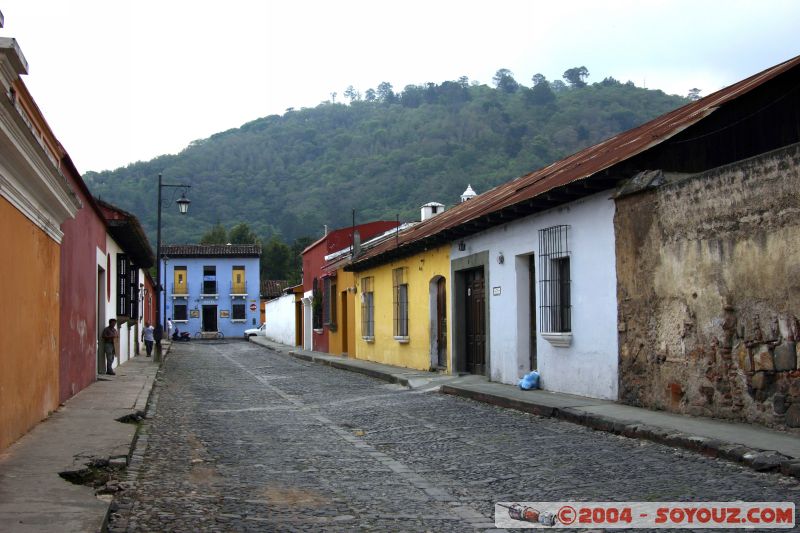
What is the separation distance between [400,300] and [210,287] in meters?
45.2

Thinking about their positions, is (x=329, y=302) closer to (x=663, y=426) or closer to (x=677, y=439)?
(x=663, y=426)

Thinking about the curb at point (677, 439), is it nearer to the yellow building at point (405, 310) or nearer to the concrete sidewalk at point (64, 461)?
the concrete sidewalk at point (64, 461)

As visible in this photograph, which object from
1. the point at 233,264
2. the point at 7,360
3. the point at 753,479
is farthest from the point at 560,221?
the point at 233,264

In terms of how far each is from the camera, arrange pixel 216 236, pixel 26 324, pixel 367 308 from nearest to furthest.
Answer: pixel 26 324, pixel 367 308, pixel 216 236

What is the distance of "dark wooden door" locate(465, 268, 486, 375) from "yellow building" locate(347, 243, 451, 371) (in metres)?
0.68

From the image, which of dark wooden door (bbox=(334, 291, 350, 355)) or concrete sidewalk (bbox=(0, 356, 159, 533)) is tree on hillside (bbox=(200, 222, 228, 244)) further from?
concrete sidewalk (bbox=(0, 356, 159, 533))

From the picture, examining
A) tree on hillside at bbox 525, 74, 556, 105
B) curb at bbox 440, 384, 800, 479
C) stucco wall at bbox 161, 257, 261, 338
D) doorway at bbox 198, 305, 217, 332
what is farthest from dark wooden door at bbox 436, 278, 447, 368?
tree on hillside at bbox 525, 74, 556, 105

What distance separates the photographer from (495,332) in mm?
15906

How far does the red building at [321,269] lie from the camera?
1305 inches

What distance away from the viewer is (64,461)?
7234mm

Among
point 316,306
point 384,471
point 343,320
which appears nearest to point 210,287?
point 316,306

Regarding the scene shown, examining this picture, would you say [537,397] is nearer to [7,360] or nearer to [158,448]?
[158,448]

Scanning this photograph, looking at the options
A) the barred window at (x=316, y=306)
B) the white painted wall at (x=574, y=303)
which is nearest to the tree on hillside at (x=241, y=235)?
the barred window at (x=316, y=306)

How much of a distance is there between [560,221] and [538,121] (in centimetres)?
6324
